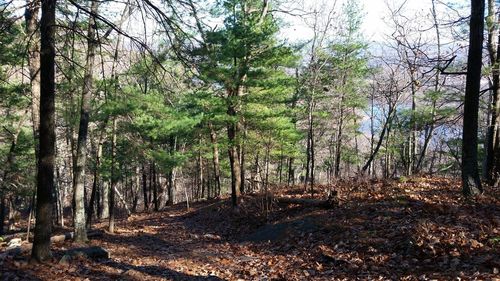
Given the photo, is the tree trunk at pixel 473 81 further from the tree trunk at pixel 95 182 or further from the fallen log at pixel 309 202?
the tree trunk at pixel 95 182

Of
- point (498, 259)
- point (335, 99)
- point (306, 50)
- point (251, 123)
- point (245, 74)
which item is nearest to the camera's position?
point (498, 259)

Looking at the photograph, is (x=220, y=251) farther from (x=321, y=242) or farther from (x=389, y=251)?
(x=389, y=251)

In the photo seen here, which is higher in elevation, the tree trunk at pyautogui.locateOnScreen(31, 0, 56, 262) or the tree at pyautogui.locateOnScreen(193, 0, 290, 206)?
the tree at pyautogui.locateOnScreen(193, 0, 290, 206)

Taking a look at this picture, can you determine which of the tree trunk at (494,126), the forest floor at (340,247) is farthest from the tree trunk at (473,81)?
the tree trunk at (494,126)

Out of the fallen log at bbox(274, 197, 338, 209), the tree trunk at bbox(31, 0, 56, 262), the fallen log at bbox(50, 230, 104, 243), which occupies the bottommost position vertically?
the fallen log at bbox(50, 230, 104, 243)

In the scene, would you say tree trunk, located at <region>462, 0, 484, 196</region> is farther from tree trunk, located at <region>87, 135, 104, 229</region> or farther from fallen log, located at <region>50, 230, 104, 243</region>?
tree trunk, located at <region>87, 135, 104, 229</region>

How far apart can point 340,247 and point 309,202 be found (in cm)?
441

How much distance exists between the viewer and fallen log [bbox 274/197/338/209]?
1153cm

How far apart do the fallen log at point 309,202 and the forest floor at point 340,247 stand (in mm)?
227

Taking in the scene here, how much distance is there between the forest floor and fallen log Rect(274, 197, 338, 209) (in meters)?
0.23

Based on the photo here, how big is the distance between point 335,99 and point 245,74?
1467cm

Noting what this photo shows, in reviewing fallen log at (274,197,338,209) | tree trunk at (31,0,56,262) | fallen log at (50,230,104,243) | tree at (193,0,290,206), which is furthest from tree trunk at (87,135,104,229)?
tree trunk at (31,0,56,262)

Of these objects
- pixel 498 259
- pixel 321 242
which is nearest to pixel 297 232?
pixel 321 242

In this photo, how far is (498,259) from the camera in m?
5.62
